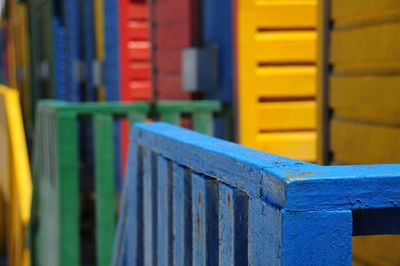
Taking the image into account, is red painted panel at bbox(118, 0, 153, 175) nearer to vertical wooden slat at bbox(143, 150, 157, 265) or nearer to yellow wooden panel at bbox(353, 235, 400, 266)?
yellow wooden panel at bbox(353, 235, 400, 266)

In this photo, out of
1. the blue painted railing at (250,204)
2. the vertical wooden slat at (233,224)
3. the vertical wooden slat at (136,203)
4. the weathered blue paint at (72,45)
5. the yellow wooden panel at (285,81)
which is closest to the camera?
the blue painted railing at (250,204)

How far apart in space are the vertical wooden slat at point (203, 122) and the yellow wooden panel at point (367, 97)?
137cm

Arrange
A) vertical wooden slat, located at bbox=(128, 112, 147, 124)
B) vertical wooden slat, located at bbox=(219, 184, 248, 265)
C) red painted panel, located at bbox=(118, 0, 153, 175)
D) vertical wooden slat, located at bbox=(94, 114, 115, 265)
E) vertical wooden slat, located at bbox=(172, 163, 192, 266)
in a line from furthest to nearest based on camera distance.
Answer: red painted panel, located at bbox=(118, 0, 153, 175) < vertical wooden slat, located at bbox=(128, 112, 147, 124) < vertical wooden slat, located at bbox=(94, 114, 115, 265) < vertical wooden slat, located at bbox=(172, 163, 192, 266) < vertical wooden slat, located at bbox=(219, 184, 248, 265)

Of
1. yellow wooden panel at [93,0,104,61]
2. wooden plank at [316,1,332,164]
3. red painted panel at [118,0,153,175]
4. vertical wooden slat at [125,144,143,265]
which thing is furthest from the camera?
yellow wooden panel at [93,0,104,61]

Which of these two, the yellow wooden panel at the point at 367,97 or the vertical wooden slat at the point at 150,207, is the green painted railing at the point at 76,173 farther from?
the vertical wooden slat at the point at 150,207

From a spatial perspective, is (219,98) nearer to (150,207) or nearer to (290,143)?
(290,143)

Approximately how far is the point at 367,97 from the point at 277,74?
1.75 m

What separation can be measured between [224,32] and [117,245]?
2.27 metres

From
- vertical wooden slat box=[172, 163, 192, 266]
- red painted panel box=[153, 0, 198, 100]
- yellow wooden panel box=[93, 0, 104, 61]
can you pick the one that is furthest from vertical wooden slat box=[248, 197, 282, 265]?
yellow wooden panel box=[93, 0, 104, 61]

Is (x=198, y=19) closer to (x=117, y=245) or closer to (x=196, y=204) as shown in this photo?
(x=117, y=245)

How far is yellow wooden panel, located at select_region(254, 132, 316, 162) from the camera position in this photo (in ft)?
15.7

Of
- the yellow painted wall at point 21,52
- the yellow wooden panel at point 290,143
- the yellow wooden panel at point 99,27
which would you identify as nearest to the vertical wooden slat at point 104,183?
the yellow wooden panel at point 290,143

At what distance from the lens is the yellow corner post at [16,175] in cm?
574

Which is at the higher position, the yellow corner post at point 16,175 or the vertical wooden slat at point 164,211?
the vertical wooden slat at point 164,211
